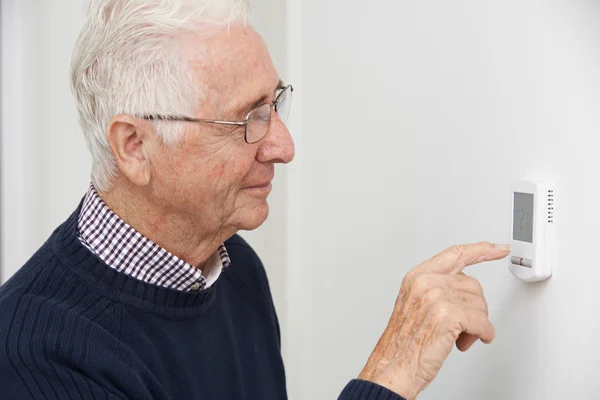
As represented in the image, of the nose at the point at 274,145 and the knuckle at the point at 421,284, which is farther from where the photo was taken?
the nose at the point at 274,145

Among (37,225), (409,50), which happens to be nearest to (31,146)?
(37,225)

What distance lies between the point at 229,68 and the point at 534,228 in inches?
19.7

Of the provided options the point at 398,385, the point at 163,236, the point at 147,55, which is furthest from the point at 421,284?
the point at 147,55

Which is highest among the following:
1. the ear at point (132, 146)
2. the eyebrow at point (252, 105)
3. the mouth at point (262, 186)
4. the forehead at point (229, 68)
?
the forehead at point (229, 68)

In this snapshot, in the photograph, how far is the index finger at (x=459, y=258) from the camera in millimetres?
1083

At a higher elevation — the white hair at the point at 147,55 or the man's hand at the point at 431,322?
the white hair at the point at 147,55

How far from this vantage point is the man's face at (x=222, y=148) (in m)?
1.15

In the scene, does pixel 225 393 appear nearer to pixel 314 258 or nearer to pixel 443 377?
pixel 443 377

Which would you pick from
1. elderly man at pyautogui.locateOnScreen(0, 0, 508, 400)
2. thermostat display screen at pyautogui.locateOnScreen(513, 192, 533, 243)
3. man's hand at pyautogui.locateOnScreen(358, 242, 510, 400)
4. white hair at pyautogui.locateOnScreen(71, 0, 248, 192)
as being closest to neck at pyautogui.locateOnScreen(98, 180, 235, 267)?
elderly man at pyautogui.locateOnScreen(0, 0, 508, 400)

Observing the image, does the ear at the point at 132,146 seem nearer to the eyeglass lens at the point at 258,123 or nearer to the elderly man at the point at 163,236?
the elderly man at the point at 163,236

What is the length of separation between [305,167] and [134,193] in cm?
71

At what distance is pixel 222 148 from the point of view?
1175 mm

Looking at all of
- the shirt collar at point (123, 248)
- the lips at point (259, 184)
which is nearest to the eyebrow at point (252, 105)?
the lips at point (259, 184)

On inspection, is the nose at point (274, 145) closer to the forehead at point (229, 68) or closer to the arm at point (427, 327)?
the forehead at point (229, 68)
